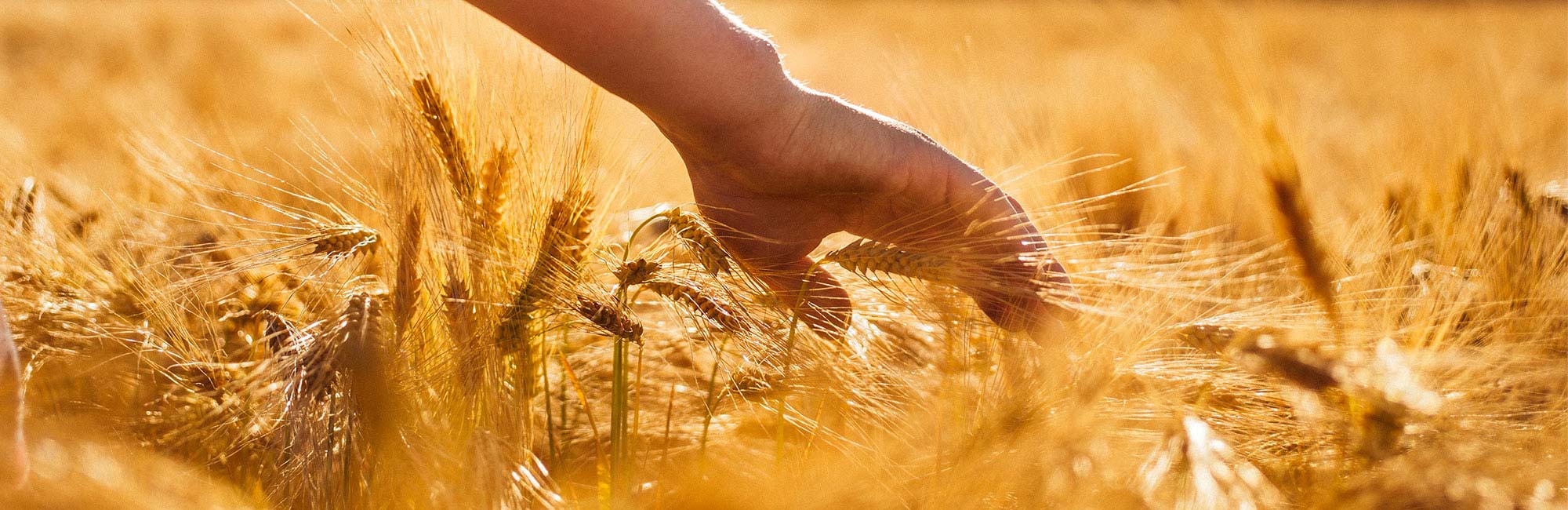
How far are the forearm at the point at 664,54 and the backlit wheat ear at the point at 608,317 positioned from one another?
0.17m

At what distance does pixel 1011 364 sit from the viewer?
71cm

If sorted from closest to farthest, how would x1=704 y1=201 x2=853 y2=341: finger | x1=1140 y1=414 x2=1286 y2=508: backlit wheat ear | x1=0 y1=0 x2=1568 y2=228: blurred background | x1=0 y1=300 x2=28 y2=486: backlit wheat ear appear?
x1=0 y1=300 x2=28 y2=486: backlit wheat ear
x1=1140 y1=414 x2=1286 y2=508: backlit wheat ear
x1=704 y1=201 x2=853 y2=341: finger
x1=0 y1=0 x2=1568 y2=228: blurred background

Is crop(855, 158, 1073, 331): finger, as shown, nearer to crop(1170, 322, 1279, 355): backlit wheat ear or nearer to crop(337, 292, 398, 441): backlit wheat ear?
crop(1170, 322, 1279, 355): backlit wheat ear

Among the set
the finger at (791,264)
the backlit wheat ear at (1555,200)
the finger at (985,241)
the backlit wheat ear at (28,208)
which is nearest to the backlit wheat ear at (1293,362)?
the finger at (985,241)

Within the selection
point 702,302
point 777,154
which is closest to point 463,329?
point 702,302

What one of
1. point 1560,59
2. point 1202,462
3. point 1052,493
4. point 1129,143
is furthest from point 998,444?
point 1560,59

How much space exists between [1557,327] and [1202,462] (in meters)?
0.52

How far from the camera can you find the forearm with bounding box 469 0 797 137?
691 millimetres

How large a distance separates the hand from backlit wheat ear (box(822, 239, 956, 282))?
26mm

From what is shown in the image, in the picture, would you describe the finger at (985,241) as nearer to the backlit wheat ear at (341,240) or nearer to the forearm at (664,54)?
the forearm at (664,54)

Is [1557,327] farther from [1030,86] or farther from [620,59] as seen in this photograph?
[1030,86]

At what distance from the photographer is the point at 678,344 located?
0.96 meters

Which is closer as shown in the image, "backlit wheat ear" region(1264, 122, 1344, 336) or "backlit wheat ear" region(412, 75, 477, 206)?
"backlit wheat ear" region(1264, 122, 1344, 336)

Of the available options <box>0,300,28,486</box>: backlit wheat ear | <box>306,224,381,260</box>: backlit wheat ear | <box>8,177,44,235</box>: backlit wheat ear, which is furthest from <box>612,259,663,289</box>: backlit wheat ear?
<box>8,177,44,235</box>: backlit wheat ear
